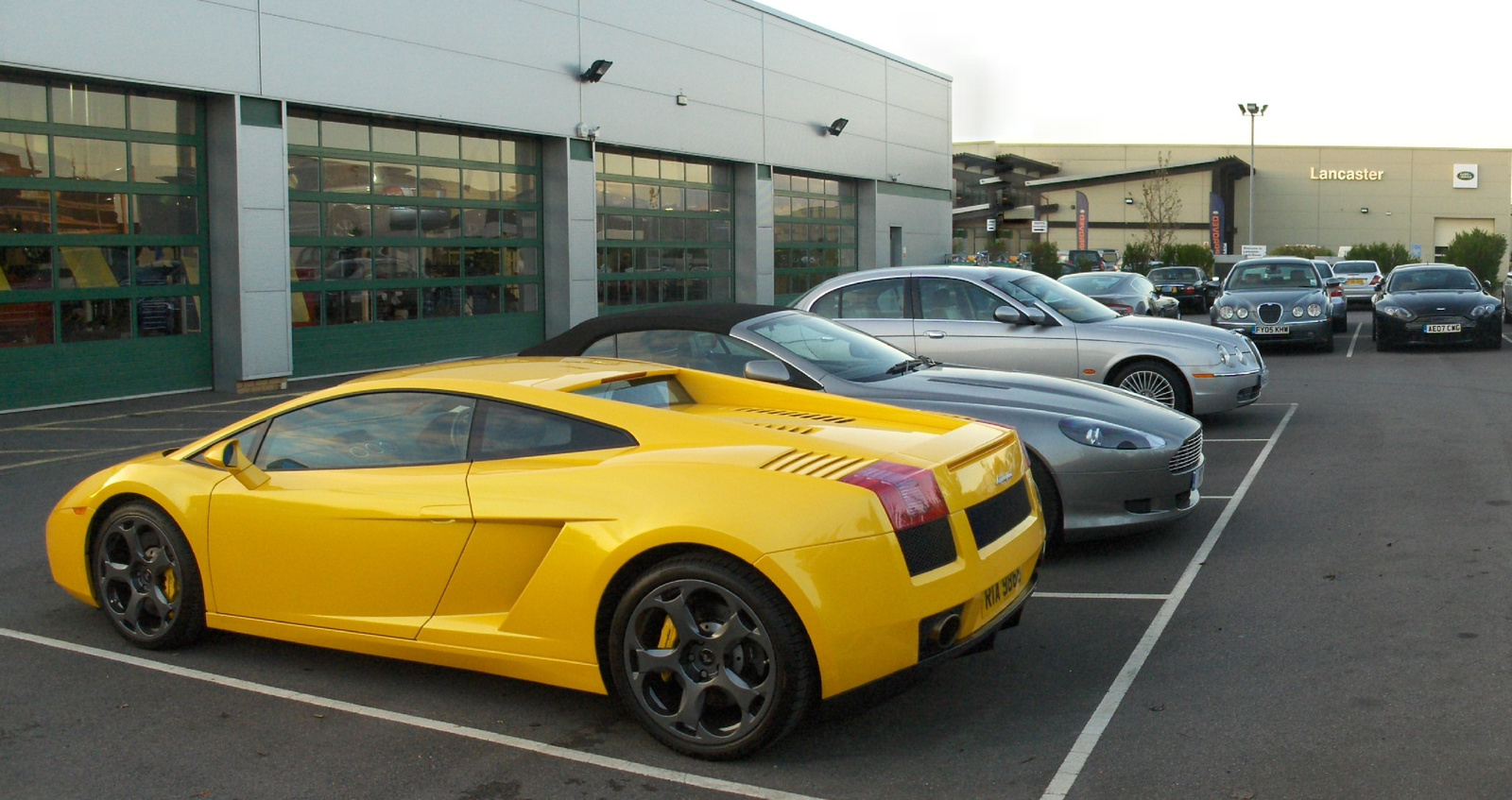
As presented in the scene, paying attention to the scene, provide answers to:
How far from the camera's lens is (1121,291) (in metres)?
22.7

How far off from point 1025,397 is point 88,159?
11632 millimetres

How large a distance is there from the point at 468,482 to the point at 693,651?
3.47 feet

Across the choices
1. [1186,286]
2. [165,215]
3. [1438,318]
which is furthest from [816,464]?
[1186,286]

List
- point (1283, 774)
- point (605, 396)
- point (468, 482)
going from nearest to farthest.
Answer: point (1283, 774) → point (468, 482) → point (605, 396)

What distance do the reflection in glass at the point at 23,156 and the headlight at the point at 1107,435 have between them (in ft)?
38.7

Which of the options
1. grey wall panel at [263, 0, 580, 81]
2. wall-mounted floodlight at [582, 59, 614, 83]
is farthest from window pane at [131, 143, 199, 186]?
wall-mounted floodlight at [582, 59, 614, 83]

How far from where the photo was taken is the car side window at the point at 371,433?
4910 millimetres

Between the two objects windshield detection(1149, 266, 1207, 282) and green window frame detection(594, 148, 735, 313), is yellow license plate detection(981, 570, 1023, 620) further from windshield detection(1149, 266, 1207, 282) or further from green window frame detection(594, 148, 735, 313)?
windshield detection(1149, 266, 1207, 282)

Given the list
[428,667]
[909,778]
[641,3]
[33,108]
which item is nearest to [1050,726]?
[909,778]

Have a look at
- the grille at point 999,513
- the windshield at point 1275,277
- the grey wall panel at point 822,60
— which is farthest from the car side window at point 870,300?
the grey wall panel at point 822,60

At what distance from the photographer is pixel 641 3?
78.5 feet

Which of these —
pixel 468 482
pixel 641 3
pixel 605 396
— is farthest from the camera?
pixel 641 3

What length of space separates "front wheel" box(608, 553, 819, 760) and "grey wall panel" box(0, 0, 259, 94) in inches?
478

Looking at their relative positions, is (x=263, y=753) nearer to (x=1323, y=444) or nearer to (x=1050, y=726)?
(x=1050, y=726)
